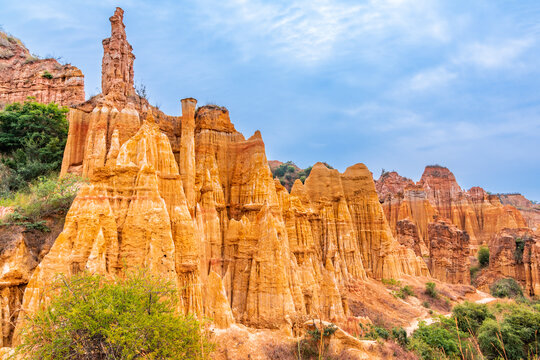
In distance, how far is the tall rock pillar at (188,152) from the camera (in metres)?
19.3

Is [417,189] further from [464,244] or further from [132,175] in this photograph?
[132,175]

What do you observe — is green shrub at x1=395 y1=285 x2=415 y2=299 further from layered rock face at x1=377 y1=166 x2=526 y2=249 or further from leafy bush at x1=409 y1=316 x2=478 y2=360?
layered rock face at x1=377 y1=166 x2=526 y2=249

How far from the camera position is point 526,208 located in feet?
302

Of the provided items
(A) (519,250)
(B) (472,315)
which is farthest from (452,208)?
(B) (472,315)

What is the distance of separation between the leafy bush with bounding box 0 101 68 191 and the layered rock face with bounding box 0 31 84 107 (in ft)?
28.3

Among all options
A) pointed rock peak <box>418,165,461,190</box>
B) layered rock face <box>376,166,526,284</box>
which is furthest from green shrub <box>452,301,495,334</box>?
pointed rock peak <box>418,165,461,190</box>

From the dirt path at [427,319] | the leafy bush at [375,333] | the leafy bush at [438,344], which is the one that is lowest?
the dirt path at [427,319]

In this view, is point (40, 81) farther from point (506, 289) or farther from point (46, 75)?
point (506, 289)

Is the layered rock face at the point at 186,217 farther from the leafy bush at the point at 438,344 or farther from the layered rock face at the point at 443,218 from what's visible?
the layered rock face at the point at 443,218

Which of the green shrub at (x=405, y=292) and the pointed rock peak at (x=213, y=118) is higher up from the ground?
the pointed rock peak at (x=213, y=118)

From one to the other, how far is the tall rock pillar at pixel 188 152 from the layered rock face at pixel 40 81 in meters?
17.8

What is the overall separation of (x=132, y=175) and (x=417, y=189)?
59587 mm

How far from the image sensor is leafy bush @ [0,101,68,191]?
2061cm

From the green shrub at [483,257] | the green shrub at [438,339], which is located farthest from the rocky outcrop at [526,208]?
the green shrub at [438,339]
